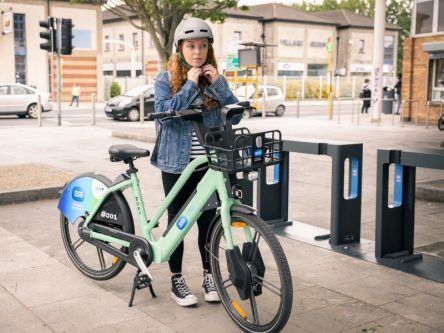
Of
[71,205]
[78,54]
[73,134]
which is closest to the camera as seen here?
[71,205]

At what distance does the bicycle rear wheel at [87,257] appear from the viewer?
432 cm

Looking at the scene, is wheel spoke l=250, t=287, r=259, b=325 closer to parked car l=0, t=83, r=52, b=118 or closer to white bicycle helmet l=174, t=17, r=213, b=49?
white bicycle helmet l=174, t=17, r=213, b=49

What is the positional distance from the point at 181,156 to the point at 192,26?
0.79 meters

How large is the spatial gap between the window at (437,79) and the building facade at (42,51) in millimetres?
26308

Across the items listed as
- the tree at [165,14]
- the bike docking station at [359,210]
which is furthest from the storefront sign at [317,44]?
the bike docking station at [359,210]

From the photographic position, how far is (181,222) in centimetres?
375

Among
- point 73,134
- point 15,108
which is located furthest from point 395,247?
point 15,108

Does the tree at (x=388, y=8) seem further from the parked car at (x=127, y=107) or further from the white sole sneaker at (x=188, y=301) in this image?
the white sole sneaker at (x=188, y=301)

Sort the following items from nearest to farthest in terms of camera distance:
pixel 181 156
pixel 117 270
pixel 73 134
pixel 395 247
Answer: pixel 181 156, pixel 117 270, pixel 395 247, pixel 73 134

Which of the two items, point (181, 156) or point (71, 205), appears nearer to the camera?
point (181, 156)

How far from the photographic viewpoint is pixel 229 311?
3.63m

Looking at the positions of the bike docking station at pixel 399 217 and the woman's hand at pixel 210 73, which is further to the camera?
the bike docking station at pixel 399 217

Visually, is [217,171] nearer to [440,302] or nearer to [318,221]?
[440,302]

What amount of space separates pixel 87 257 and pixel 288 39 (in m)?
58.5
